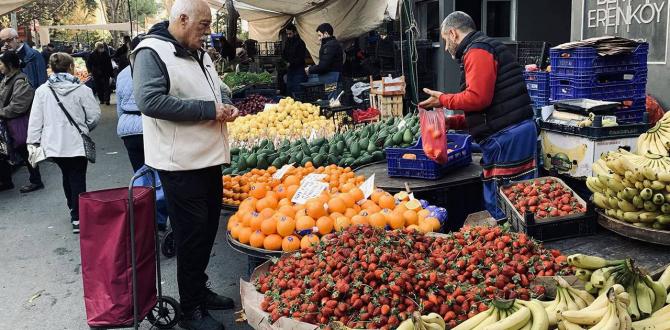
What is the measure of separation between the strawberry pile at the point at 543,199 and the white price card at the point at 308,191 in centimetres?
135

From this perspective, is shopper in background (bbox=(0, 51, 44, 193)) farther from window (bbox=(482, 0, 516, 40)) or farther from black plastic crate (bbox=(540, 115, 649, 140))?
window (bbox=(482, 0, 516, 40))

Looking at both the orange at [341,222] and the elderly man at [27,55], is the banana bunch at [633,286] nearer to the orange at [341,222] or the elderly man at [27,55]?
the orange at [341,222]

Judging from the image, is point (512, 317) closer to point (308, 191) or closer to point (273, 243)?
point (273, 243)

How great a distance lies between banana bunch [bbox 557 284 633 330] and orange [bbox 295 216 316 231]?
1945 mm

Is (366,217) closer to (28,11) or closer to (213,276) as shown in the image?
(213,276)

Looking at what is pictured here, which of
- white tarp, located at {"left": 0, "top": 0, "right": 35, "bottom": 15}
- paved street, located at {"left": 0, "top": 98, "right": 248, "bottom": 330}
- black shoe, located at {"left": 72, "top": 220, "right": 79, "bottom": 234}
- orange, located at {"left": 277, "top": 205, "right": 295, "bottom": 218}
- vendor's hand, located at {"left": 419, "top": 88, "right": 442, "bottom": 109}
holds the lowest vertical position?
paved street, located at {"left": 0, "top": 98, "right": 248, "bottom": 330}

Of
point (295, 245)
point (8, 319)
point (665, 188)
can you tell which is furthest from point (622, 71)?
point (8, 319)

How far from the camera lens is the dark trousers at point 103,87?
2045 cm

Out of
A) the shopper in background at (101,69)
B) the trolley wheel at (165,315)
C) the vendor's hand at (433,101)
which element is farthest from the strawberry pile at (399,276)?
the shopper in background at (101,69)

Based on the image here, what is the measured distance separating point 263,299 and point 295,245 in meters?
0.73

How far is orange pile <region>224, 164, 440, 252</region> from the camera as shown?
12.8 ft

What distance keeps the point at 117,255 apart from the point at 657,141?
3517 mm

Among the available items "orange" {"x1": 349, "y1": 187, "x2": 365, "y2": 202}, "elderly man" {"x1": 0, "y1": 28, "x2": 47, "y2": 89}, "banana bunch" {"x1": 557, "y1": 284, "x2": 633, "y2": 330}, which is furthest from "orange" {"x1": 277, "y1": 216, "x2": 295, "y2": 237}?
"elderly man" {"x1": 0, "y1": 28, "x2": 47, "y2": 89}

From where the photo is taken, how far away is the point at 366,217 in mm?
4008
